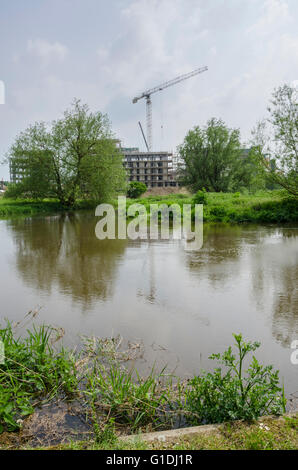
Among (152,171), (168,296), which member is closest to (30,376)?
(168,296)

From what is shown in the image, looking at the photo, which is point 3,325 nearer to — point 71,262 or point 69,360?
point 69,360

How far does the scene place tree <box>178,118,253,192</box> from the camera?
1654 inches

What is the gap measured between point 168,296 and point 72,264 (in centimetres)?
339

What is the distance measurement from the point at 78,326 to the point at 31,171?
28.0 meters

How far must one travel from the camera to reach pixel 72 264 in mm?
8078

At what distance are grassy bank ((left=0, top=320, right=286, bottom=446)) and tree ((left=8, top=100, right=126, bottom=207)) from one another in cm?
2696

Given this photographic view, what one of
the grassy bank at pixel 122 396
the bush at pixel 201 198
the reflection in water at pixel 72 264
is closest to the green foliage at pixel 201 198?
the bush at pixel 201 198

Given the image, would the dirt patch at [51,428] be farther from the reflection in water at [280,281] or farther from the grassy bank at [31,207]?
the grassy bank at [31,207]

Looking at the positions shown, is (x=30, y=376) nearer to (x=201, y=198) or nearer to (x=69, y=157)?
(x=201, y=198)

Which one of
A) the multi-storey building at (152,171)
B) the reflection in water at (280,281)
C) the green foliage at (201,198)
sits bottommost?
the reflection in water at (280,281)

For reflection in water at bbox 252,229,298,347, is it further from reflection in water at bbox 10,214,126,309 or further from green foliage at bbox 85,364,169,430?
reflection in water at bbox 10,214,126,309

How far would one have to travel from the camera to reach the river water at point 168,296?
3.82 metres

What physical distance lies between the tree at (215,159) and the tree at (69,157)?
16839 millimetres
